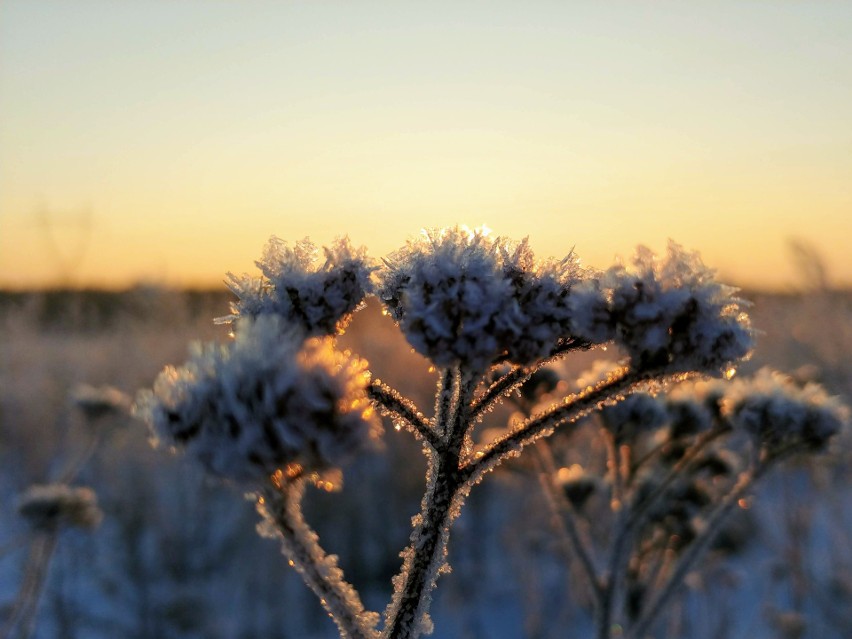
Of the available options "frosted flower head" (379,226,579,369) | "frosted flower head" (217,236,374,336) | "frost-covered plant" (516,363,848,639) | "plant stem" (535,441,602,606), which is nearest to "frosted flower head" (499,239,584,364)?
"frosted flower head" (379,226,579,369)

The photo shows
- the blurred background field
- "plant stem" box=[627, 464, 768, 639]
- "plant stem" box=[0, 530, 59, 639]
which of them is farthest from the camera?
the blurred background field

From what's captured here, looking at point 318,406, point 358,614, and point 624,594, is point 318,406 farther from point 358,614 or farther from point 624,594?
point 624,594

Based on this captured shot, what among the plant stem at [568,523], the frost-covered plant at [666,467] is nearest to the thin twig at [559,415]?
the frost-covered plant at [666,467]

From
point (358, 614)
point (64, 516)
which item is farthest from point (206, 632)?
point (358, 614)

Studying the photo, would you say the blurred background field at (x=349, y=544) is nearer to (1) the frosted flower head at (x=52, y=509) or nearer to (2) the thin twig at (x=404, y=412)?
(1) the frosted flower head at (x=52, y=509)

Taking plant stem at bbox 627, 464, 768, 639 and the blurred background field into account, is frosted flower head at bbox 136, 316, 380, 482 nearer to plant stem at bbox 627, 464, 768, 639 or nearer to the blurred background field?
plant stem at bbox 627, 464, 768, 639

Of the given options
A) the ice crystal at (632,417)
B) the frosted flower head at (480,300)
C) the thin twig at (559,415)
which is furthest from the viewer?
the ice crystal at (632,417)
